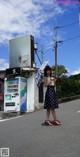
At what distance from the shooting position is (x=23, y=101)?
18531 millimetres

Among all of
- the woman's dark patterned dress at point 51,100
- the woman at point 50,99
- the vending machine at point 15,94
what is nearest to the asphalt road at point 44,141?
the woman at point 50,99

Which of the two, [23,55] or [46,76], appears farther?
[23,55]

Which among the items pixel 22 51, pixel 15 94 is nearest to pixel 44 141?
pixel 15 94

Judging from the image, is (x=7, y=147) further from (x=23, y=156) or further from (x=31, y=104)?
(x=31, y=104)

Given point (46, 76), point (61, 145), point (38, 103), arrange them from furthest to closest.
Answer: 1. point (38, 103)
2. point (46, 76)
3. point (61, 145)

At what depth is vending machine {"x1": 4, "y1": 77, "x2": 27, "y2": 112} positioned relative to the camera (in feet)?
59.1

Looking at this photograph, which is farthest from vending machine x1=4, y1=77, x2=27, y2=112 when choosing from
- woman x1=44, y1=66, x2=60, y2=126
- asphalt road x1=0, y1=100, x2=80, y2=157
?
asphalt road x1=0, y1=100, x2=80, y2=157

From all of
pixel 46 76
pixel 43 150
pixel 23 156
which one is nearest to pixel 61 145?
pixel 43 150

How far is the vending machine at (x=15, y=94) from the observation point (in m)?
18.0

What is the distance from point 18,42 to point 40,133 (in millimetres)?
12586

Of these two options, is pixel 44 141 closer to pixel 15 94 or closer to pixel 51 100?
pixel 51 100

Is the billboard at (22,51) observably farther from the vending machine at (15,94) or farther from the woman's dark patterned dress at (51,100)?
the woman's dark patterned dress at (51,100)

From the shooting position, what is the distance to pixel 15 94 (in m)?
18.1

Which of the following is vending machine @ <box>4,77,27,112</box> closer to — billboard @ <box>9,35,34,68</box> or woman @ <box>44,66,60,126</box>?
billboard @ <box>9,35,34,68</box>
